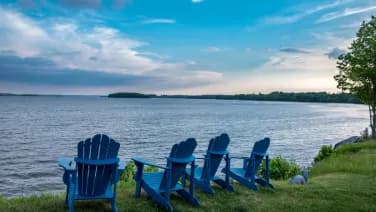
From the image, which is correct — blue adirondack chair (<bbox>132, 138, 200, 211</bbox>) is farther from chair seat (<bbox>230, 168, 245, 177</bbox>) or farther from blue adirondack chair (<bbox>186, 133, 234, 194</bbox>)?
chair seat (<bbox>230, 168, 245, 177</bbox>)

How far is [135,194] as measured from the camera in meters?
5.62

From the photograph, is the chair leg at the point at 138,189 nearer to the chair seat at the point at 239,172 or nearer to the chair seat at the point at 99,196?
the chair seat at the point at 99,196

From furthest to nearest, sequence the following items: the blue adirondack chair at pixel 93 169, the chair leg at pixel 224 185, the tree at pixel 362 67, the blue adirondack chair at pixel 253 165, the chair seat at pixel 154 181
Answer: the tree at pixel 362 67 < the blue adirondack chair at pixel 253 165 < the chair leg at pixel 224 185 < the chair seat at pixel 154 181 < the blue adirondack chair at pixel 93 169

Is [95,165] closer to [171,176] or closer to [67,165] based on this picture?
[67,165]

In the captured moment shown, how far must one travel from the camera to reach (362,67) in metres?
18.2

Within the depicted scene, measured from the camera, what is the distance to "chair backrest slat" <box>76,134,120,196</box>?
4.49 meters

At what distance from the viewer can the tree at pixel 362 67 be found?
59.5ft

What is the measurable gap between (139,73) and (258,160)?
46960 mm

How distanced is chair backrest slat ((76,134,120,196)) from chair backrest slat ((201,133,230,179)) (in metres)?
1.99

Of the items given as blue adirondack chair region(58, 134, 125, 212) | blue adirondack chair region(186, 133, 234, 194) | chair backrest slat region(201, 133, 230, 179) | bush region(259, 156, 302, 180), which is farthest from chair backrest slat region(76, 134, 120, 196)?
bush region(259, 156, 302, 180)

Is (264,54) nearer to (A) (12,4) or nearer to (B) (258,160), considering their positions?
(A) (12,4)

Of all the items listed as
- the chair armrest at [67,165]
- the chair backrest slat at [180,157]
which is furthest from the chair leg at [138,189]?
the chair armrest at [67,165]

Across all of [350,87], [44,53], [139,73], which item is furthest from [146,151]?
[139,73]

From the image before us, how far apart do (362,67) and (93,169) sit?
1737 cm
